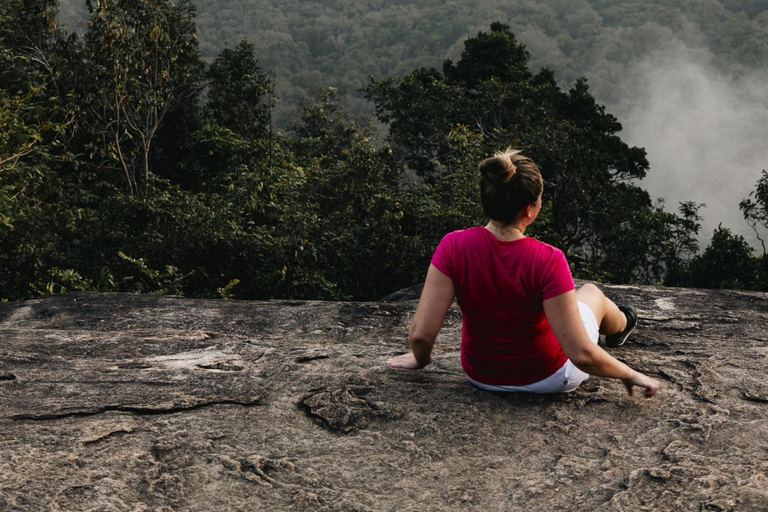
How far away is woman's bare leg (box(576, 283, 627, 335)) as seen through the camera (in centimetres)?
A: 330

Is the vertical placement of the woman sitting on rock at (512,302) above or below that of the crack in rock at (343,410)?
above

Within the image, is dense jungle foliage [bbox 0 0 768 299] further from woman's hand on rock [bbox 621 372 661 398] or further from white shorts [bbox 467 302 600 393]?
woman's hand on rock [bbox 621 372 661 398]

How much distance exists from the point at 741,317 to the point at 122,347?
12.1ft

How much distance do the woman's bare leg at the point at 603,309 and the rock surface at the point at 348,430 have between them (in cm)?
18

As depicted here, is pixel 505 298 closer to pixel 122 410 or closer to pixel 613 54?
pixel 122 410

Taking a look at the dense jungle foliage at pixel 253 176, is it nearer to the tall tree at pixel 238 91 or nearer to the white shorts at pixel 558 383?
the tall tree at pixel 238 91

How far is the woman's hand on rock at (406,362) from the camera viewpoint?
3158 millimetres

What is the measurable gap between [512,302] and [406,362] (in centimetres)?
71


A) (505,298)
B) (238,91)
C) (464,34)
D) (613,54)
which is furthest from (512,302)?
(464,34)

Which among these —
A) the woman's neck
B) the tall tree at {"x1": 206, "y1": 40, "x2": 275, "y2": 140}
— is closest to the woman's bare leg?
the woman's neck

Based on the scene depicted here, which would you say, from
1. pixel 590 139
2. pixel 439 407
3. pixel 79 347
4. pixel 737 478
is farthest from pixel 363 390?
pixel 590 139

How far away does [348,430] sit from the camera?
2.68 meters

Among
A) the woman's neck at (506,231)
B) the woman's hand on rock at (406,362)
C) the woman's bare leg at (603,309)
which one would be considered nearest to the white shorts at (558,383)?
the woman's hand on rock at (406,362)

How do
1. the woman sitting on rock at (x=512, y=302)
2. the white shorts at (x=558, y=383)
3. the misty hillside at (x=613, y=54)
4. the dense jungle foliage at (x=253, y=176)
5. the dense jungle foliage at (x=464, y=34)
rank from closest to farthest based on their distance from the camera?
1. the woman sitting on rock at (x=512, y=302)
2. the white shorts at (x=558, y=383)
3. the dense jungle foliage at (x=253, y=176)
4. the misty hillside at (x=613, y=54)
5. the dense jungle foliage at (x=464, y=34)
